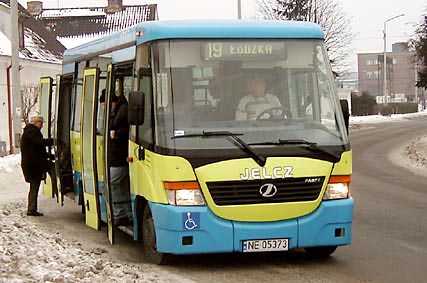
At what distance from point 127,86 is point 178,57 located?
1.51 meters

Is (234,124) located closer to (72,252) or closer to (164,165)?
(164,165)

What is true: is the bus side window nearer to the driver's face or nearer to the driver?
the driver

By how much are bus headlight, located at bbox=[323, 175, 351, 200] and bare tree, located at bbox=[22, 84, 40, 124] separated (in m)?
25.9

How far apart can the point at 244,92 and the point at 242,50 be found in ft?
1.57

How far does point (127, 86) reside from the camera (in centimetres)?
1008

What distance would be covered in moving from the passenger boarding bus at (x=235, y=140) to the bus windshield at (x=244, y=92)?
0.01 m

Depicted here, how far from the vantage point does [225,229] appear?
834cm

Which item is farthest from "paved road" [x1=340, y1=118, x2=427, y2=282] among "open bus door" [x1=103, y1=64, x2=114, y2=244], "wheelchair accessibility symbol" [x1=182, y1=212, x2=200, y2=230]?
"open bus door" [x1=103, y1=64, x2=114, y2=244]

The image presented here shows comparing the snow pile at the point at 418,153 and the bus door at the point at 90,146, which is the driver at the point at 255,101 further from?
the snow pile at the point at 418,153

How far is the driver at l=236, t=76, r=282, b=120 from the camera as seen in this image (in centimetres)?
873

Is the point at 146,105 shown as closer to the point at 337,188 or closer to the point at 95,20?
the point at 337,188

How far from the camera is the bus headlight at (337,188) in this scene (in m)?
8.65

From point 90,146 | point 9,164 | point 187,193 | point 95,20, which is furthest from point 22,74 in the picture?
point 187,193

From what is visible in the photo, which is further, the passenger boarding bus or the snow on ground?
the passenger boarding bus
